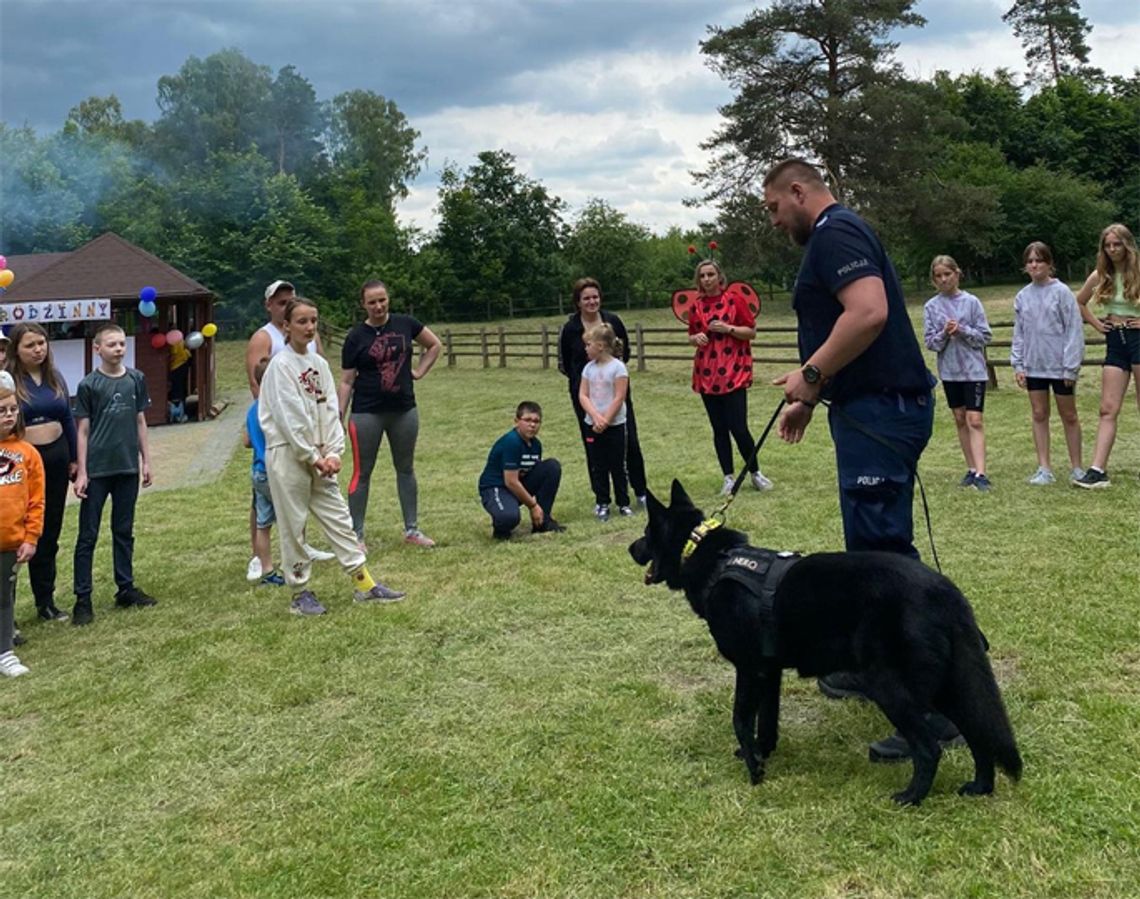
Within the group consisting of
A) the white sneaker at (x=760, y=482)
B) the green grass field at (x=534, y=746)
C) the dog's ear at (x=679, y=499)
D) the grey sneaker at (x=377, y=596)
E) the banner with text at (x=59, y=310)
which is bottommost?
the green grass field at (x=534, y=746)

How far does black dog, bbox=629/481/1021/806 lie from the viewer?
8.89 ft

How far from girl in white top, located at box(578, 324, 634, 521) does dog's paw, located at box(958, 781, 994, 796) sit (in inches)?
181

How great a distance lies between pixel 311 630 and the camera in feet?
16.5

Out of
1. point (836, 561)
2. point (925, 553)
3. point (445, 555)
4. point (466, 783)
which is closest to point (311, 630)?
point (445, 555)

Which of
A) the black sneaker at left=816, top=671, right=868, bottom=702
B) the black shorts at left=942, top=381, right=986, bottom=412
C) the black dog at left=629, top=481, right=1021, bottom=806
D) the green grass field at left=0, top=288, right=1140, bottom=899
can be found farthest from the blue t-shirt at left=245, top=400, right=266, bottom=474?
the black shorts at left=942, top=381, right=986, bottom=412

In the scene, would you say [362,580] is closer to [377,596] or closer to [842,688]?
[377,596]

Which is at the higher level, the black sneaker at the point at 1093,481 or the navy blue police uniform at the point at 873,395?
the navy blue police uniform at the point at 873,395

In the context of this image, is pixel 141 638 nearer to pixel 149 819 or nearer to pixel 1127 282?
pixel 149 819

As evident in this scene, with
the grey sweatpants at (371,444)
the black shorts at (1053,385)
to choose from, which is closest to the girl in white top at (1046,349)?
the black shorts at (1053,385)

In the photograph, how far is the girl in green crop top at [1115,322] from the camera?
662 centimetres

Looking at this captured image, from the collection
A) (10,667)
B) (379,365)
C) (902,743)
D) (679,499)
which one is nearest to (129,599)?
(10,667)

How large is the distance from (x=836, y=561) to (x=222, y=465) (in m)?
11.5

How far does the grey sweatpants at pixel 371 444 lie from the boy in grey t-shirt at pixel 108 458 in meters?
1.41

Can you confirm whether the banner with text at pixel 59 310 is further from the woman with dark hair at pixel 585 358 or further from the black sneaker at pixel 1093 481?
the black sneaker at pixel 1093 481
